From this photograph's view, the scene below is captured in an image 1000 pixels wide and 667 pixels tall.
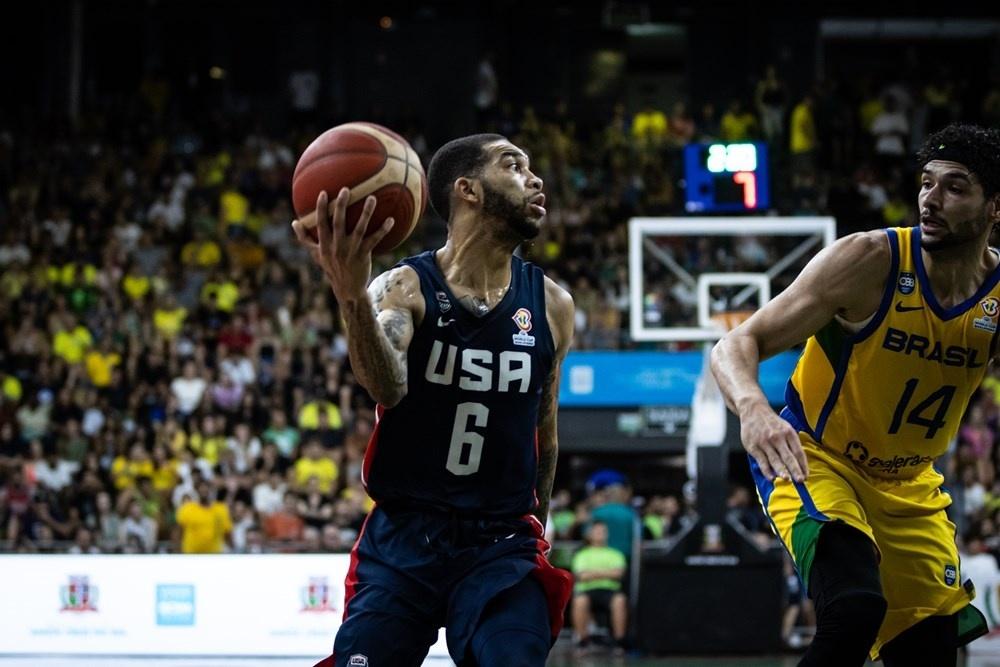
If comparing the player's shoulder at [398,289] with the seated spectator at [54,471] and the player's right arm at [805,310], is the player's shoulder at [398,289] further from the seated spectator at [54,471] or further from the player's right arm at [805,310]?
the seated spectator at [54,471]

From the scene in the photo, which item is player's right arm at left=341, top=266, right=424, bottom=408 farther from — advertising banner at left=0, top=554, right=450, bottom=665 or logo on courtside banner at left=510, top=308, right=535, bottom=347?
advertising banner at left=0, top=554, right=450, bottom=665

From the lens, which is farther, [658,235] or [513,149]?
[658,235]

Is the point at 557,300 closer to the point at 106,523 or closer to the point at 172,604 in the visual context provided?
the point at 172,604

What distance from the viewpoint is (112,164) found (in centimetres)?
2203

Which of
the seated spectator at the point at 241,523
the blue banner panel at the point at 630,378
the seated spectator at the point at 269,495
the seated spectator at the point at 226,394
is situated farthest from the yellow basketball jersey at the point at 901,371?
the seated spectator at the point at 226,394

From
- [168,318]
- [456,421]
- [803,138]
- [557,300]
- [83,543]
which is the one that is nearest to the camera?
[456,421]

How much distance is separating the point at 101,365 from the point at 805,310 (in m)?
14.2

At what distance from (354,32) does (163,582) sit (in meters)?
16.6

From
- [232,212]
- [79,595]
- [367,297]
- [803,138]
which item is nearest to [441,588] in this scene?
[367,297]

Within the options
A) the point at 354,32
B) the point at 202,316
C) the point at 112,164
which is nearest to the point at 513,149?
the point at 202,316

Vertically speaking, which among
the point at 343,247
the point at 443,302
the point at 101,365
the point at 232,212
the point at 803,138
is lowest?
the point at 101,365

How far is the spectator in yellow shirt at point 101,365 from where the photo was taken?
1762cm

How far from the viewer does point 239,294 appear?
18.9 m

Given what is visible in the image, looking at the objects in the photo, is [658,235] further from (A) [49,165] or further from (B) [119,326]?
(A) [49,165]
